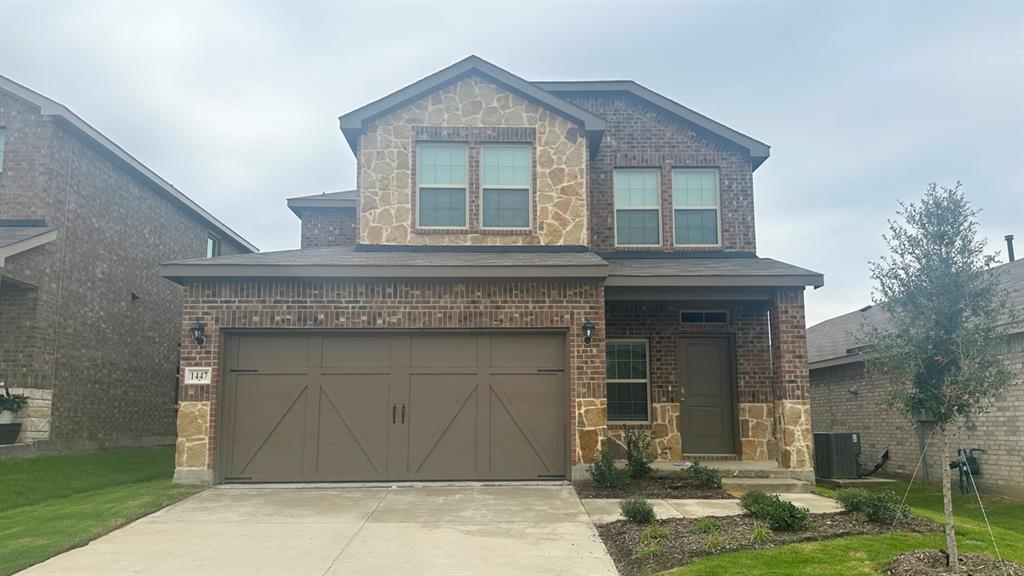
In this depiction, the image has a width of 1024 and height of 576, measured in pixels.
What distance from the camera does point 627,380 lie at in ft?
44.9

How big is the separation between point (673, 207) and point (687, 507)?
7.02 m

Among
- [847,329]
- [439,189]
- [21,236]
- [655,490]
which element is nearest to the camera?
[655,490]

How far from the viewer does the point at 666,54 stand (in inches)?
756

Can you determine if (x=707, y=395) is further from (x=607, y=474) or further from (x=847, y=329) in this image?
(x=847, y=329)

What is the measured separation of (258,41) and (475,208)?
22.6 ft

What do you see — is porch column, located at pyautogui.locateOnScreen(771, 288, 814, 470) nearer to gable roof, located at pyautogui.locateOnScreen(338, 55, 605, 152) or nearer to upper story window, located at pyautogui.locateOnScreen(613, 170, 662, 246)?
upper story window, located at pyautogui.locateOnScreen(613, 170, 662, 246)

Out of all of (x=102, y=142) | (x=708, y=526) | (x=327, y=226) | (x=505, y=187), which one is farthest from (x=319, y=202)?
(x=708, y=526)

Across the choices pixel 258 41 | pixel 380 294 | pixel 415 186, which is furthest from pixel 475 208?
pixel 258 41

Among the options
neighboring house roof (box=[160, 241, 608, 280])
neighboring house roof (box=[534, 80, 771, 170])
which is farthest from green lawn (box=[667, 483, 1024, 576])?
neighboring house roof (box=[534, 80, 771, 170])

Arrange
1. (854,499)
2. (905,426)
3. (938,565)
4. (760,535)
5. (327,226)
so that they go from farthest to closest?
(327,226) → (905,426) → (854,499) → (760,535) → (938,565)

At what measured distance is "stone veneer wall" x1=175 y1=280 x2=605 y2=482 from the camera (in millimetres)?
11070

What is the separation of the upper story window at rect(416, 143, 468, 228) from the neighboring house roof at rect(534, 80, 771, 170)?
3.72 meters

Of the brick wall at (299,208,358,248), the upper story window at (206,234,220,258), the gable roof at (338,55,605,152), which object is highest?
the gable roof at (338,55,605,152)

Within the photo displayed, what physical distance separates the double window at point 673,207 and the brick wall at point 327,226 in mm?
6802
